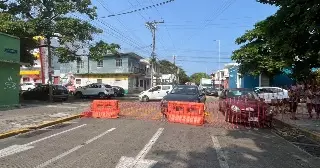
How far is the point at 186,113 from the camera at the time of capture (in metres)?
16.3

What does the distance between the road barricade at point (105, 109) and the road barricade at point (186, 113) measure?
2828mm

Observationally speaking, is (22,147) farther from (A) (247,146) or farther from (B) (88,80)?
(B) (88,80)

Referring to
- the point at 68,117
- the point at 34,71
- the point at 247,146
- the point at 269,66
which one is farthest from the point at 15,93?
the point at 34,71

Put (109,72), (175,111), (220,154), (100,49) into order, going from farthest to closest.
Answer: (109,72)
(100,49)
(175,111)
(220,154)

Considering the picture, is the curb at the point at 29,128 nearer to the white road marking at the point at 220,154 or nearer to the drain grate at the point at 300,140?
the white road marking at the point at 220,154

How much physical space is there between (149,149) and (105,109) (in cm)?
911

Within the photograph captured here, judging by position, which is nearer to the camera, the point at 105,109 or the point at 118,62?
the point at 105,109

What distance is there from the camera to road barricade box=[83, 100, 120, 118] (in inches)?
720

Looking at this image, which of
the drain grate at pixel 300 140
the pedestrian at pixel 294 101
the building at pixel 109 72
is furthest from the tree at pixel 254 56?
the building at pixel 109 72

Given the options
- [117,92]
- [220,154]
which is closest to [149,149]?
[220,154]

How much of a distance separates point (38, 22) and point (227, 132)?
21561mm

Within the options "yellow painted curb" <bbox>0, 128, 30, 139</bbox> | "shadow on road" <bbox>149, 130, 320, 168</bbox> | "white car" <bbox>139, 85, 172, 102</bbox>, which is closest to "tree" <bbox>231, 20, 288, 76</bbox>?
"white car" <bbox>139, 85, 172, 102</bbox>

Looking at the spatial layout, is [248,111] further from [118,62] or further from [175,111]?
[118,62]

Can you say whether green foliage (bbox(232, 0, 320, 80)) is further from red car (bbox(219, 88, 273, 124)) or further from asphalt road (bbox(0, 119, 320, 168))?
asphalt road (bbox(0, 119, 320, 168))
